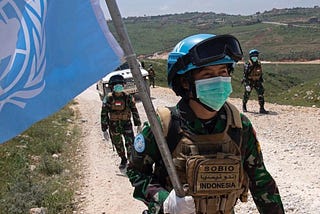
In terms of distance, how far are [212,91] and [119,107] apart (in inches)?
237

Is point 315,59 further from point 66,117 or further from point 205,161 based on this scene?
point 205,161

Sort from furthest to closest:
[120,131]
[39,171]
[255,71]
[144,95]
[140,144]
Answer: [255,71], [39,171], [120,131], [140,144], [144,95]

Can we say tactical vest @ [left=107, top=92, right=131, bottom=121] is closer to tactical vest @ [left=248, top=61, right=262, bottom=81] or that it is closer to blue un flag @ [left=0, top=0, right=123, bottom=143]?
blue un flag @ [left=0, top=0, right=123, bottom=143]

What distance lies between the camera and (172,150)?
259cm

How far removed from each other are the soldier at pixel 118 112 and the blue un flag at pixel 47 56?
18.3 ft

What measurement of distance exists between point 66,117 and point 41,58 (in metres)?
15.0

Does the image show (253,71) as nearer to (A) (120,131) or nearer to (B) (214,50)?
(A) (120,131)

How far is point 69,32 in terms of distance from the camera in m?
2.71

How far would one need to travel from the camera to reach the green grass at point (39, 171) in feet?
22.4

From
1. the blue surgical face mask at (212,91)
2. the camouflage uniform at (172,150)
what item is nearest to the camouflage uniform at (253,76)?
the camouflage uniform at (172,150)

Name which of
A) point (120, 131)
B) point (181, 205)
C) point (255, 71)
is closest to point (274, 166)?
point (120, 131)

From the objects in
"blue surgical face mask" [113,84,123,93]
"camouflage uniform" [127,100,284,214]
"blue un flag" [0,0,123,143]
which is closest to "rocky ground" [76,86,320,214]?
"blue surgical face mask" [113,84,123,93]

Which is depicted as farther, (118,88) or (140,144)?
(118,88)

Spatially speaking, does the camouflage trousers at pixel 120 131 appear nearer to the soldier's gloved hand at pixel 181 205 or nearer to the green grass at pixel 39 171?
the green grass at pixel 39 171
